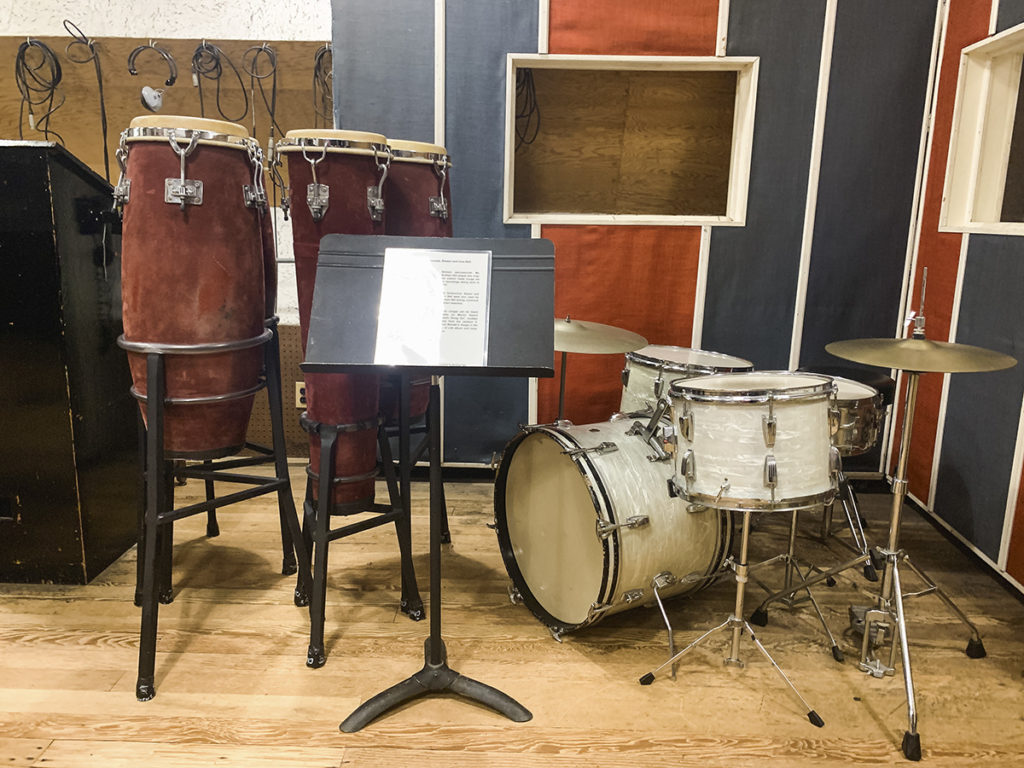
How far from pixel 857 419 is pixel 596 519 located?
87 cm

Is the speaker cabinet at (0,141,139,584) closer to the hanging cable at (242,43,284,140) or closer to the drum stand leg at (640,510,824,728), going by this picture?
the hanging cable at (242,43,284,140)

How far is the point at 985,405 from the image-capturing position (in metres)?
2.69

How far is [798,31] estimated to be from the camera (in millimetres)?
3049

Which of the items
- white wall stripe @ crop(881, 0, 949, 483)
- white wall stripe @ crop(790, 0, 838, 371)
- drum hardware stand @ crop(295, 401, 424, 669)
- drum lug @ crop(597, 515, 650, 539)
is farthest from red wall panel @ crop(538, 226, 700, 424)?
drum lug @ crop(597, 515, 650, 539)

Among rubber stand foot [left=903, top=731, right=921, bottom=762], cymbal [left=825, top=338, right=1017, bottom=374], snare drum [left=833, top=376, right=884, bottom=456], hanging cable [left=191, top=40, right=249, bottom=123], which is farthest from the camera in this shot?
hanging cable [left=191, top=40, right=249, bottom=123]

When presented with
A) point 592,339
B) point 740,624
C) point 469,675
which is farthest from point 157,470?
point 740,624

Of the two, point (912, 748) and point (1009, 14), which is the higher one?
point (1009, 14)

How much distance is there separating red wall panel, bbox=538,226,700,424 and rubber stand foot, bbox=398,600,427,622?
1.31 metres

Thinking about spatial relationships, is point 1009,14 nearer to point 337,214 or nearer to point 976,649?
point 976,649

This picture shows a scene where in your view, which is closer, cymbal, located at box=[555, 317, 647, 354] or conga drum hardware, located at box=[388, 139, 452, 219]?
conga drum hardware, located at box=[388, 139, 452, 219]

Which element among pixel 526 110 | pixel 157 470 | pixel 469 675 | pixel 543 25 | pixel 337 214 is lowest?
pixel 469 675

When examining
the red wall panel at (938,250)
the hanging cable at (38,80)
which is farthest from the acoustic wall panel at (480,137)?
the hanging cable at (38,80)

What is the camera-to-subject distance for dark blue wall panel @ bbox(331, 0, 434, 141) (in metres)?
3.06

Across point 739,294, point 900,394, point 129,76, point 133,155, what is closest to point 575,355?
point 739,294
